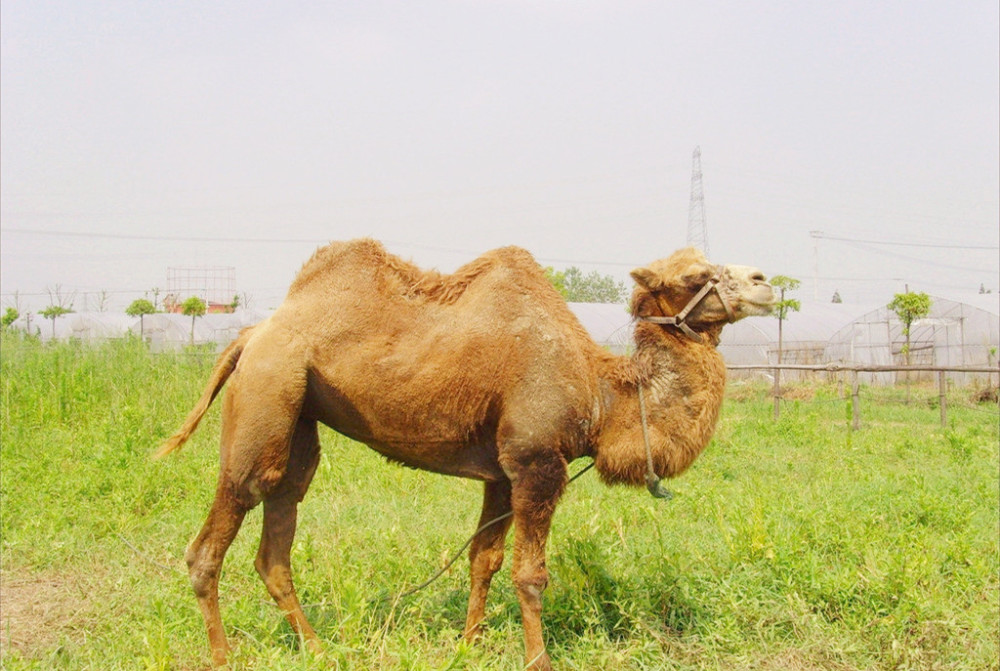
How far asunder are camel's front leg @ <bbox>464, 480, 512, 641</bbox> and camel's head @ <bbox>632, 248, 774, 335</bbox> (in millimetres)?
1350

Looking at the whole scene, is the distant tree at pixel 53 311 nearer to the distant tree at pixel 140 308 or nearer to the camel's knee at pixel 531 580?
the distant tree at pixel 140 308

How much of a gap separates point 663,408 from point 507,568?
83.3 inches

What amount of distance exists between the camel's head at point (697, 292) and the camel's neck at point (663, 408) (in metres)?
0.14

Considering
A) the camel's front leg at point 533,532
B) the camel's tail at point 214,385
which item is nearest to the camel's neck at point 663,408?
the camel's front leg at point 533,532

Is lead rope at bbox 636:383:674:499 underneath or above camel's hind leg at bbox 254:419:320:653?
above

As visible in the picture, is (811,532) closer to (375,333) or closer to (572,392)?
(572,392)

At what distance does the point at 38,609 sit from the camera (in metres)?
5.80

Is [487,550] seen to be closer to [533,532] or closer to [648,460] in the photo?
[533,532]

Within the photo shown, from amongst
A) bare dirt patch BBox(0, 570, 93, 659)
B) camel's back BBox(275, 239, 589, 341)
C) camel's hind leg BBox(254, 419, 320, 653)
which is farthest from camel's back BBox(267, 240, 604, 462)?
bare dirt patch BBox(0, 570, 93, 659)

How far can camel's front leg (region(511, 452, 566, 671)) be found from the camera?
14.2 feet

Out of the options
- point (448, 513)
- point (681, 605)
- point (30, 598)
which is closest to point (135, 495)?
point (30, 598)

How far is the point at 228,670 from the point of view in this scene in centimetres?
435

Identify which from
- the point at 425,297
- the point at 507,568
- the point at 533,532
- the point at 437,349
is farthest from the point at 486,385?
the point at 507,568

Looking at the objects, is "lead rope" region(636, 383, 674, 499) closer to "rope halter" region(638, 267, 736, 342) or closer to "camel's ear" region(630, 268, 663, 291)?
"rope halter" region(638, 267, 736, 342)
